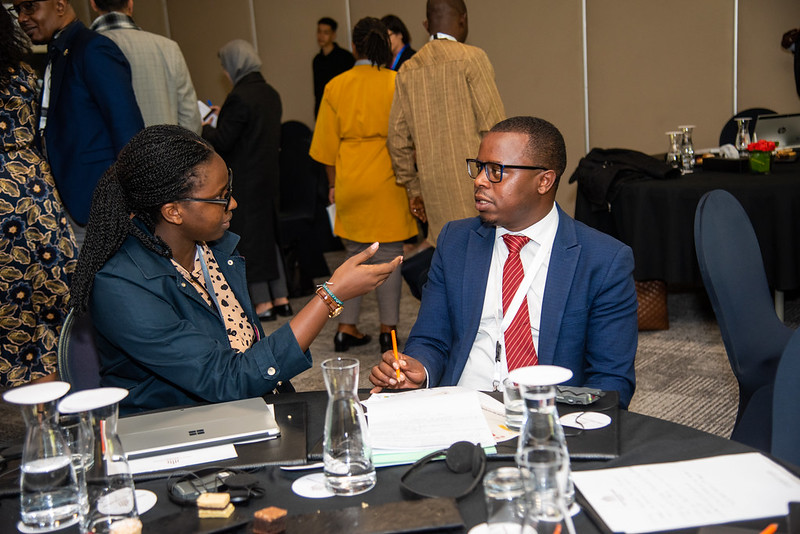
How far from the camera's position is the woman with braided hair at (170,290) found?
1.70 meters

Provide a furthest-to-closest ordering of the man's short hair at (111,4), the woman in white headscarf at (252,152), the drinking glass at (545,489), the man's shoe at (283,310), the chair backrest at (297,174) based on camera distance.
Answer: the chair backrest at (297,174), the man's shoe at (283,310), the woman in white headscarf at (252,152), the man's short hair at (111,4), the drinking glass at (545,489)

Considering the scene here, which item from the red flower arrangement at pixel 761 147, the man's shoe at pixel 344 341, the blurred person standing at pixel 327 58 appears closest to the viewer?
the red flower arrangement at pixel 761 147

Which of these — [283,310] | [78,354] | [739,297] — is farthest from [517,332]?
[283,310]

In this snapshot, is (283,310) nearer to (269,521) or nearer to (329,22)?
(329,22)

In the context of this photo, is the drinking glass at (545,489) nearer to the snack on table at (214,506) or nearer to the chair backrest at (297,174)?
the snack on table at (214,506)

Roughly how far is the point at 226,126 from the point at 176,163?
307 centimetres

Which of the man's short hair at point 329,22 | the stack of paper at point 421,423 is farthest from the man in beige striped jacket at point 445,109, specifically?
the man's short hair at point 329,22

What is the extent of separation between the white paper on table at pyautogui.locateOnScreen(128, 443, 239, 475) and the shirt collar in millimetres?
1006

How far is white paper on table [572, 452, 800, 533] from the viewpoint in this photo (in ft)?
3.44

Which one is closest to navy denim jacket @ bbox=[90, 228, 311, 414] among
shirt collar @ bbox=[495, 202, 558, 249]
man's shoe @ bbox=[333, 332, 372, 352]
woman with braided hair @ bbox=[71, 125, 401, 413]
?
woman with braided hair @ bbox=[71, 125, 401, 413]

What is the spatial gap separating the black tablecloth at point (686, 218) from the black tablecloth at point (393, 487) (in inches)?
104

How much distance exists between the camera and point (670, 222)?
3.89 metres

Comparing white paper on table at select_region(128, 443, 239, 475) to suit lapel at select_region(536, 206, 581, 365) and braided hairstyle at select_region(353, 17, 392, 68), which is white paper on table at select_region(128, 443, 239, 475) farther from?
braided hairstyle at select_region(353, 17, 392, 68)

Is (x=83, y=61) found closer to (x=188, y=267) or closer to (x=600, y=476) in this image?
(x=188, y=267)
